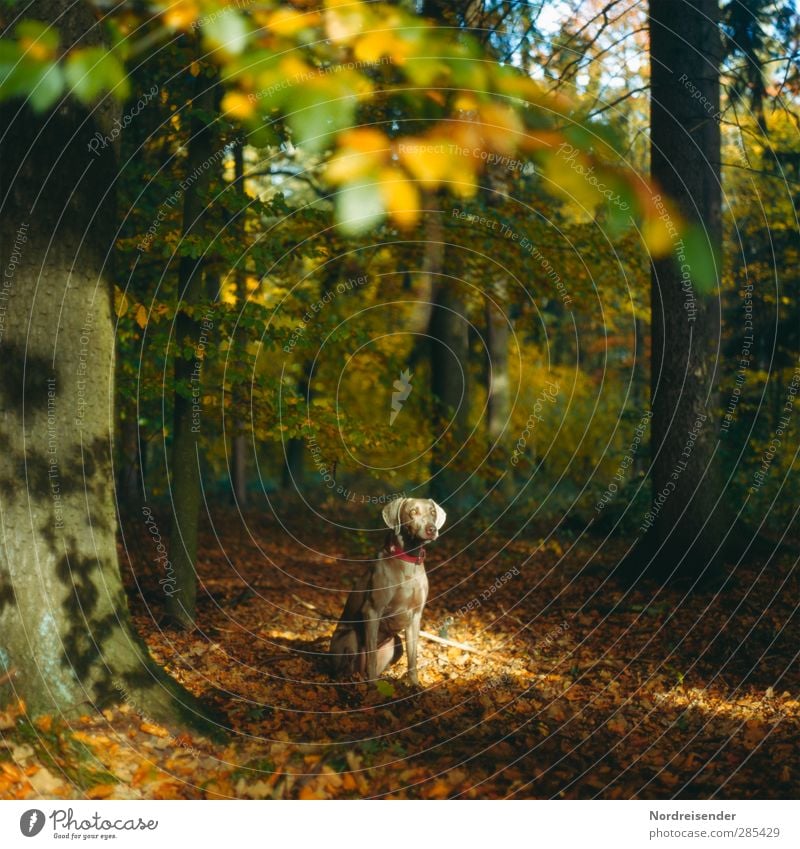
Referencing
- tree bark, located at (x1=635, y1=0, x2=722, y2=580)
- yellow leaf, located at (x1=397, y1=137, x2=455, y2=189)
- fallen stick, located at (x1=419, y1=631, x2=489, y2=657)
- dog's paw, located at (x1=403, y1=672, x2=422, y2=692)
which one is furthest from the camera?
tree bark, located at (x1=635, y1=0, x2=722, y2=580)

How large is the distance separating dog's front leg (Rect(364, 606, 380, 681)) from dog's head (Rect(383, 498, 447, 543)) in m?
0.72

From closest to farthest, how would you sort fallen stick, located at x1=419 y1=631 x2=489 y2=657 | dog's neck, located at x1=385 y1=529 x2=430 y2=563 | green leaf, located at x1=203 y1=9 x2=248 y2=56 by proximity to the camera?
green leaf, located at x1=203 y1=9 x2=248 y2=56 < dog's neck, located at x1=385 y1=529 x2=430 y2=563 < fallen stick, located at x1=419 y1=631 x2=489 y2=657

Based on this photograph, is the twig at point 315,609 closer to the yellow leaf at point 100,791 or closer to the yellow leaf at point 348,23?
the yellow leaf at point 100,791

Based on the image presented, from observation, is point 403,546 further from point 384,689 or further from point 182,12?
point 182,12

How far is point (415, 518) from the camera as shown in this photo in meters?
6.31

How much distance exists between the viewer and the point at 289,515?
20.9 m

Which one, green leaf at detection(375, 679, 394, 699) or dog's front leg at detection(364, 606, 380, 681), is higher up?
dog's front leg at detection(364, 606, 380, 681)

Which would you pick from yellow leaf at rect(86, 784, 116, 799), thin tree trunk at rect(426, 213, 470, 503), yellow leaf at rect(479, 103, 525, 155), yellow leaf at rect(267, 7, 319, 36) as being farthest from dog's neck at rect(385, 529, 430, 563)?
thin tree trunk at rect(426, 213, 470, 503)

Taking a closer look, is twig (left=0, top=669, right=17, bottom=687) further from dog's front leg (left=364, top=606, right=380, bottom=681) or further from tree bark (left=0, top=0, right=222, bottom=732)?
dog's front leg (left=364, top=606, right=380, bottom=681)

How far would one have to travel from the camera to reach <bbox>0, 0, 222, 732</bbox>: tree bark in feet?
16.0

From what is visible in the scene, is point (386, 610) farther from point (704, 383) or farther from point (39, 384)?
point (704, 383)
